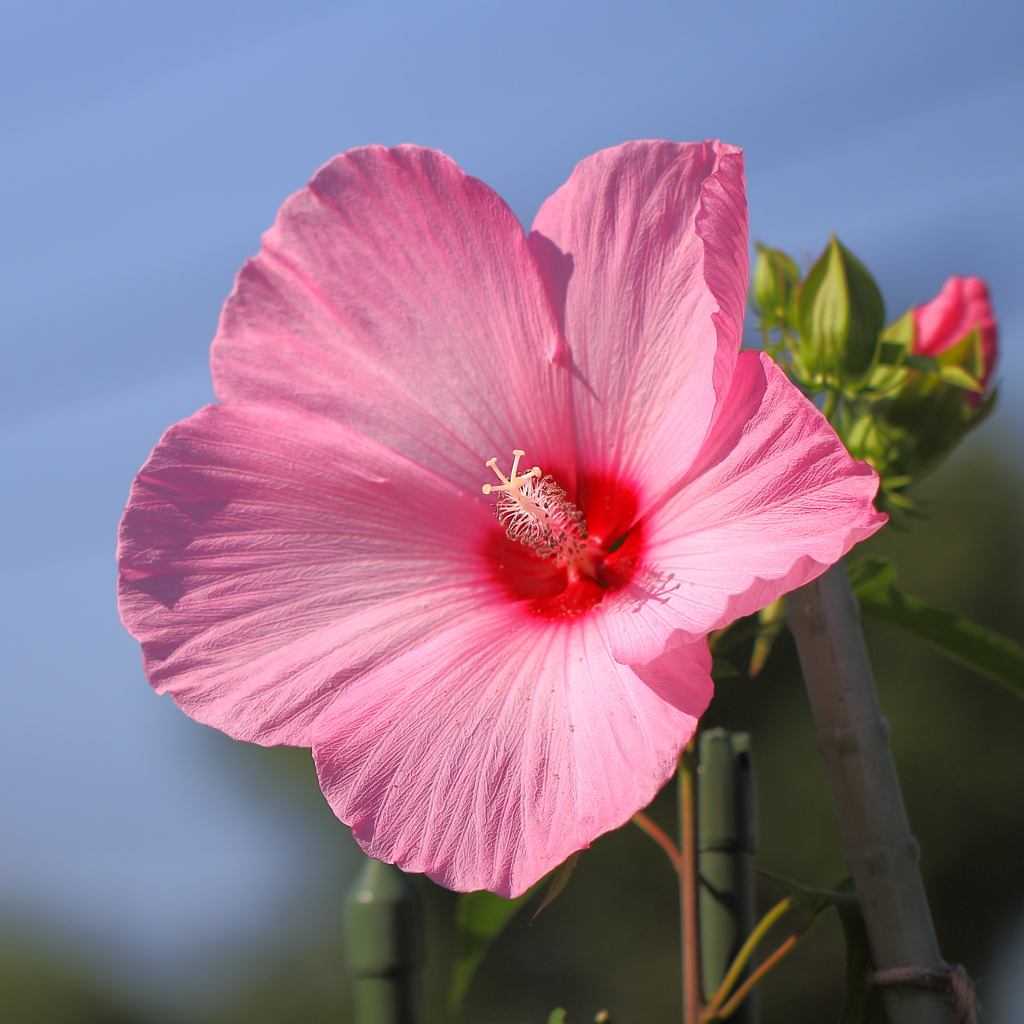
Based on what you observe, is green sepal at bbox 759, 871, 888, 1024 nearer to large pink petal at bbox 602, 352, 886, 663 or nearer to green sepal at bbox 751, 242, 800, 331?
large pink petal at bbox 602, 352, 886, 663

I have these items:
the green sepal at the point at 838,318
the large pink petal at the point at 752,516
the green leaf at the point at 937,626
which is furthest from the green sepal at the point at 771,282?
the large pink petal at the point at 752,516

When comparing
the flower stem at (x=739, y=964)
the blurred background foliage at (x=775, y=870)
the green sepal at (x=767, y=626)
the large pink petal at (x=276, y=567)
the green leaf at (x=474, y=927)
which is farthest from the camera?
the blurred background foliage at (x=775, y=870)

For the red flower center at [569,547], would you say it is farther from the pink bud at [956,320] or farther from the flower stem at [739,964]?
the pink bud at [956,320]

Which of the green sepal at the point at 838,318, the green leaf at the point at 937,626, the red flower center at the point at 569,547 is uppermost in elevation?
the green sepal at the point at 838,318

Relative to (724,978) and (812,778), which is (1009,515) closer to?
(812,778)

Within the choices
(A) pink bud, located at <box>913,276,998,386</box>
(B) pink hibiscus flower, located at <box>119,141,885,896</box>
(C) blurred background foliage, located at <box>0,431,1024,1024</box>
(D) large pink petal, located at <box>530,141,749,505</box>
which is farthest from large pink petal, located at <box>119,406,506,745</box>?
(C) blurred background foliage, located at <box>0,431,1024,1024</box>
